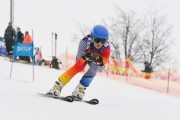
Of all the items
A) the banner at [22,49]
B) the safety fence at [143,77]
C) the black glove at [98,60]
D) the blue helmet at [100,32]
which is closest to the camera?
the blue helmet at [100,32]

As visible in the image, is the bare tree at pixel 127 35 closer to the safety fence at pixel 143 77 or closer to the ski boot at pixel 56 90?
the safety fence at pixel 143 77

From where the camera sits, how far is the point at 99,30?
8062mm

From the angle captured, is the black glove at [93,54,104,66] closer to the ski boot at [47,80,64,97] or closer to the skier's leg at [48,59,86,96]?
the skier's leg at [48,59,86,96]

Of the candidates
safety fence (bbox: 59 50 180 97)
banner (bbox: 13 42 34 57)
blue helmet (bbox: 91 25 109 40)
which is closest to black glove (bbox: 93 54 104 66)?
blue helmet (bbox: 91 25 109 40)

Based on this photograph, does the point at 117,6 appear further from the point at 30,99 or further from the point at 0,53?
the point at 30,99

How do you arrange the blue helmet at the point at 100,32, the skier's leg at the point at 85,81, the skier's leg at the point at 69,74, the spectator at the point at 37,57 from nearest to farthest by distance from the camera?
the blue helmet at the point at 100,32
the skier's leg at the point at 69,74
the skier's leg at the point at 85,81
the spectator at the point at 37,57

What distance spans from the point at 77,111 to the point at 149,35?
1841 inches

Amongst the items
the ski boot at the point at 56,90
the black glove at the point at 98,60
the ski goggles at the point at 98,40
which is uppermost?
the ski goggles at the point at 98,40

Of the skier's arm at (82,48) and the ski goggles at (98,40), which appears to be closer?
the ski goggles at (98,40)

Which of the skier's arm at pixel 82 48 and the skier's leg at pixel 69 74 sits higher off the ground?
the skier's arm at pixel 82 48

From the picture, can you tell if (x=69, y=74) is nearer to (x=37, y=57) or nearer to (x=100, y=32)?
(x=100, y=32)

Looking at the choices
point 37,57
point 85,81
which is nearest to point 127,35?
point 37,57

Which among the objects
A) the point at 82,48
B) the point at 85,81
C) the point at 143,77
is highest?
the point at 82,48

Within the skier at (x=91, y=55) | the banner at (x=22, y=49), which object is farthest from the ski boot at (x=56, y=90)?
the banner at (x=22, y=49)
